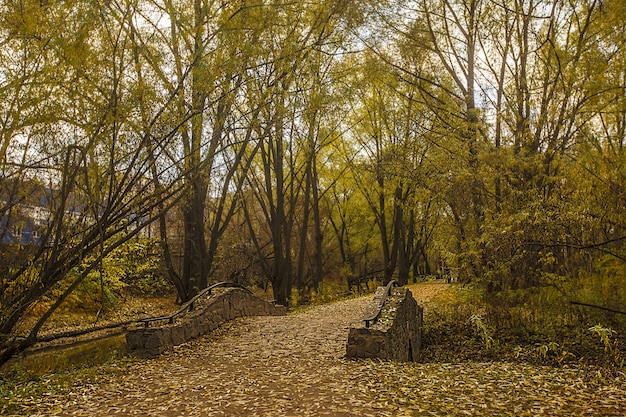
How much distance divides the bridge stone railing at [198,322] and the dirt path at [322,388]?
1.18 feet

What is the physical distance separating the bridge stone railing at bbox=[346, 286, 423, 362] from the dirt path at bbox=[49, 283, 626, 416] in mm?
285

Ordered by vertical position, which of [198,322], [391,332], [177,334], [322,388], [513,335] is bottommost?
[513,335]

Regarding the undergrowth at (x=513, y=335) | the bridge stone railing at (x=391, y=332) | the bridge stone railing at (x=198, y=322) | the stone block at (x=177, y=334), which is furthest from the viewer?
the undergrowth at (x=513, y=335)

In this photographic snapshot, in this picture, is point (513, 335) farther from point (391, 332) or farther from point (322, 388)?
point (322, 388)

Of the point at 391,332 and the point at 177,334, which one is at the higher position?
the point at 177,334

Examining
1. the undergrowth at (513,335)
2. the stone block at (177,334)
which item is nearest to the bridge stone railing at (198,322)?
the stone block at (177,334)

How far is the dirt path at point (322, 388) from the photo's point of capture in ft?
17.4

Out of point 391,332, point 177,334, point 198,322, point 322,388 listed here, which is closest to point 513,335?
point 391,332

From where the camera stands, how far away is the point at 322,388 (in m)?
6.11

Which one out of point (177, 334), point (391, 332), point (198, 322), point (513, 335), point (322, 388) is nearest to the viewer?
point (322, 388)

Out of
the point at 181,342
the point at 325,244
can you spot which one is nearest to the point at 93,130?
the point at 181,342

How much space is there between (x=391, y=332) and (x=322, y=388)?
99.3 inches

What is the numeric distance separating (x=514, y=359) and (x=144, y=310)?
14.2 metres

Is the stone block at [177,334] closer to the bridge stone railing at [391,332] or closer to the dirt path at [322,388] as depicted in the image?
the dirt path at [322,388]
